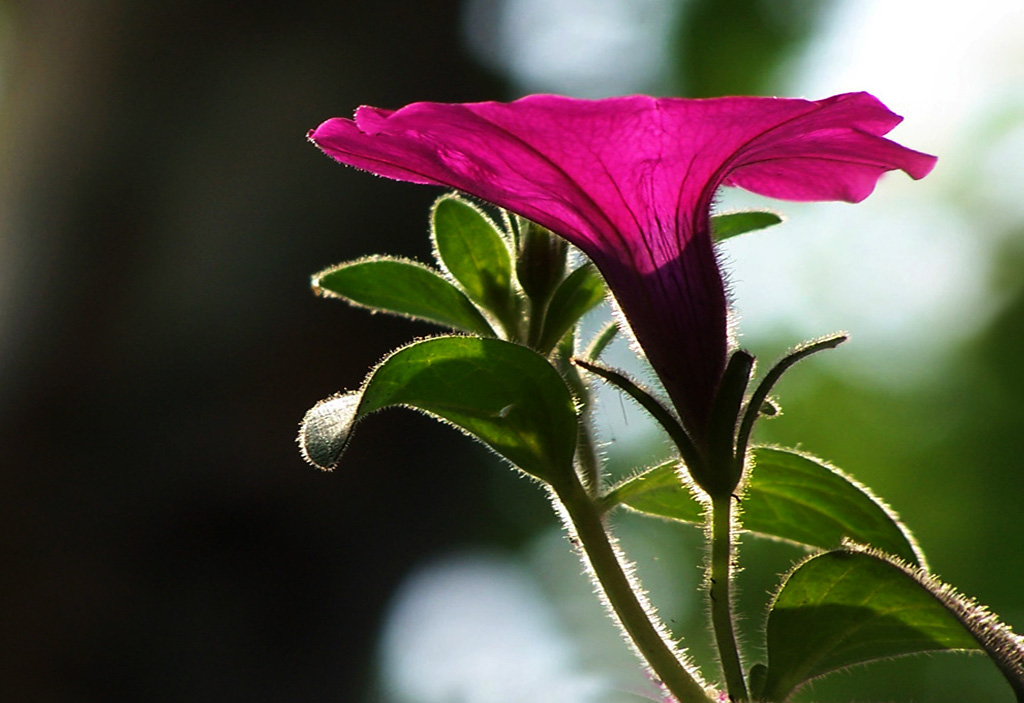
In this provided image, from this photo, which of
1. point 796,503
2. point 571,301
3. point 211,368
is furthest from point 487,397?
point 211,368

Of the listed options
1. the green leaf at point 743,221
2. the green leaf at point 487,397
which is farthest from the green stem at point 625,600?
the green leaf at point 743,221

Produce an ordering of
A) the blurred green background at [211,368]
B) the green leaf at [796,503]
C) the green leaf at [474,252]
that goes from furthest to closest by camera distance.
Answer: the blurred green background at [211,368] < the green leaf at [474,252] < the green leaf at [796,503]

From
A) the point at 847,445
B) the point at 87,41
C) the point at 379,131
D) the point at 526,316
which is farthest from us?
the point at 847,445

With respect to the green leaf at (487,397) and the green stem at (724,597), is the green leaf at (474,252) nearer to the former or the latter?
the green leaf at (487,397)

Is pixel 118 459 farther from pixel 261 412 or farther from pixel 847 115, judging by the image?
pixel 847 115

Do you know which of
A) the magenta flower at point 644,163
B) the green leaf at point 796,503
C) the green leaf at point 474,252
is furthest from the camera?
the green leaf at point 474,252

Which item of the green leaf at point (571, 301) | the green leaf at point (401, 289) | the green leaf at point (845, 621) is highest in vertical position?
the green leaf at point (401, 289)

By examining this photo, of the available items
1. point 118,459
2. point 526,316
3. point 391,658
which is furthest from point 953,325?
point 526,316
